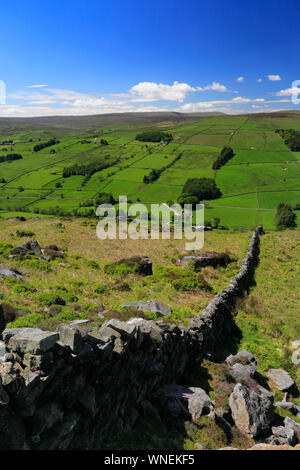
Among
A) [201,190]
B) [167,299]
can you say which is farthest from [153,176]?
[167,299]

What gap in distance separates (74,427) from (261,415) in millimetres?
7904

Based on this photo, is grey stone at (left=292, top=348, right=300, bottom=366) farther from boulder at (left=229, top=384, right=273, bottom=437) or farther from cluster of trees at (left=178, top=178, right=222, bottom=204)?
cluster of trees at (left=178, top=178, right=222, bottom=204)

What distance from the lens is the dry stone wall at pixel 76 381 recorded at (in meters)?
6.29

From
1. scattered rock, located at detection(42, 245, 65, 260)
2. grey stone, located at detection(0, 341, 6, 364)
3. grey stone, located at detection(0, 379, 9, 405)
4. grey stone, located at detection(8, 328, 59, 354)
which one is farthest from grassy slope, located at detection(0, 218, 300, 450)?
grey stone, located at detection(0, 341, 6, 364)

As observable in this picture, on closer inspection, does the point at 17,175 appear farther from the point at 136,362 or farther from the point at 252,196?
the point at 136,362

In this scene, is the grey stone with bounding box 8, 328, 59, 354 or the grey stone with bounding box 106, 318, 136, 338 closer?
the grey stone with bounding box 8, 328, 59, 354

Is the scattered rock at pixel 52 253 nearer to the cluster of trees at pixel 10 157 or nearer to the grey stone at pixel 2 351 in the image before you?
the grey stone at pixel 2 351

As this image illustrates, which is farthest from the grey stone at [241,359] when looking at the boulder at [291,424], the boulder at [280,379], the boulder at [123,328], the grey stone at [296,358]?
the boulder at [123,328]

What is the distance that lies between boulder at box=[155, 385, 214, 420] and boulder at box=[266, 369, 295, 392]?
18.4 feet

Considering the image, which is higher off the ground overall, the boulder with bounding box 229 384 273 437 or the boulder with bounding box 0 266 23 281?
the boulder with bounding box 0 266 23 281

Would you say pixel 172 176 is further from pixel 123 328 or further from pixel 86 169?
pixel 123 328

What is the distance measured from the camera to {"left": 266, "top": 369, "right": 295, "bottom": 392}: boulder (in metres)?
14.3

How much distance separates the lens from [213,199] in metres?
112

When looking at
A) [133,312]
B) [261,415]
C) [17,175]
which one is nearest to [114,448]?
[261,415]
